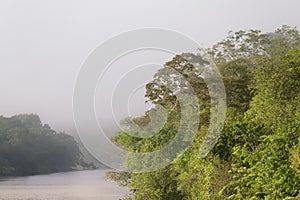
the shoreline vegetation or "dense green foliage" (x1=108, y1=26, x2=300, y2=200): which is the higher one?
the shoreline vegetation

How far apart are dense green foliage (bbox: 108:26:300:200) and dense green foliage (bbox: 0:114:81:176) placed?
4509 centimetres

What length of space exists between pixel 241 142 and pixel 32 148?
58.5 meters

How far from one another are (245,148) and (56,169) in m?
63.8

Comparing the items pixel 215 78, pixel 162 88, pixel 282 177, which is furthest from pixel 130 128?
pixel 282 177

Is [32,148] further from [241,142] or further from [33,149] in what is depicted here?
[241,142]

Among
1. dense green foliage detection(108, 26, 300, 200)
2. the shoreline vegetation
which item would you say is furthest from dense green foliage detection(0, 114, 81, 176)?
dense green foliage detection(108, 26, 300, 200)

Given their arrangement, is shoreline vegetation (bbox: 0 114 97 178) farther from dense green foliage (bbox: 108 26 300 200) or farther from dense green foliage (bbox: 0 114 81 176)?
dense green foliage (bbox: 108 26 300 200)

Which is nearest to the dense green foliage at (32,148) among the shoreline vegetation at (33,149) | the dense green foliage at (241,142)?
the shoreline vegetation at (33,149)

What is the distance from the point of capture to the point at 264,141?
1200 centimetres

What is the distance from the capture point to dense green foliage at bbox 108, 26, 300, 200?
10945mm

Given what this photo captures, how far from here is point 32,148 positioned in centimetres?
6938

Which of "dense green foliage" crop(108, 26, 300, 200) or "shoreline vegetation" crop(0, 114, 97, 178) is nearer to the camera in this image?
"dense green foliage" crop(108, 26, 300, 200)

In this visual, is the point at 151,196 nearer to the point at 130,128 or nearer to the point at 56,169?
the point at 130,128

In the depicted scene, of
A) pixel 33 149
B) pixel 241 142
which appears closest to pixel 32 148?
pixel 33 149
